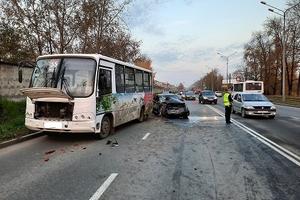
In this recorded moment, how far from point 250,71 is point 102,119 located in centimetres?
8255

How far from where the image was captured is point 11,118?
55.7ft

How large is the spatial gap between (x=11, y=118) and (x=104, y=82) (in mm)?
4961

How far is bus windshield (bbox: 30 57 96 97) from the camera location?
1319cm

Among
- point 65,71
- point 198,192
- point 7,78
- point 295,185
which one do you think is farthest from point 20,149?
point 7,78

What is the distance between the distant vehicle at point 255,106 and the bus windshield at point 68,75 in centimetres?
1333

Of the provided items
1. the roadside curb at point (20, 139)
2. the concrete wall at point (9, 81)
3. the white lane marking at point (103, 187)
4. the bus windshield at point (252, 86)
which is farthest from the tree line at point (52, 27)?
the bus windshield at point (252, 86)

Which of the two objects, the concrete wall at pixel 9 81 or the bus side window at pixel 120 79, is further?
the concrete wall at pixel 9 81

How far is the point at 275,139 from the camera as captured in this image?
14359mm

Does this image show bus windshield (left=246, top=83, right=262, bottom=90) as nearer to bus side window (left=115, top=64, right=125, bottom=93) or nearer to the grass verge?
the grass verge

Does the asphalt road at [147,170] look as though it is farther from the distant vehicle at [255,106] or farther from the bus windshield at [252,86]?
the bus windshield at [252,86]

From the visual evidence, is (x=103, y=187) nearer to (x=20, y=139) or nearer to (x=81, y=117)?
(x=81, y=117)

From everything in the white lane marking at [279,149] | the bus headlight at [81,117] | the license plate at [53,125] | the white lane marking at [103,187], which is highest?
the bus headlight at [81,117]

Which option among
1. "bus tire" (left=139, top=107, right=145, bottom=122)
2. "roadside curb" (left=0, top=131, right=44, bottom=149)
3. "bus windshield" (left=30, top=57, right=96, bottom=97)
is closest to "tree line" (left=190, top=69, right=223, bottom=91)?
"bus tire" (left=139, top=107, right=145, bottom=122)

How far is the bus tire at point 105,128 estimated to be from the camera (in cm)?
1414
